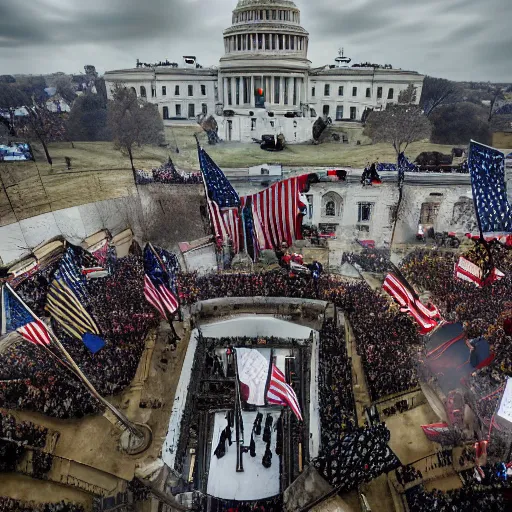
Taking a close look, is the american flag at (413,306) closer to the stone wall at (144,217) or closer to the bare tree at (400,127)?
the stone wall at (144,217)

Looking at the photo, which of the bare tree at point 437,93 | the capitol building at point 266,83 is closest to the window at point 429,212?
the bare tree at point 437,93

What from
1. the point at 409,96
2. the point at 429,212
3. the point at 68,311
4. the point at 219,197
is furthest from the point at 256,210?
the point at 409,96

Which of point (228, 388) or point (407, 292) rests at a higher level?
point (407, 292)

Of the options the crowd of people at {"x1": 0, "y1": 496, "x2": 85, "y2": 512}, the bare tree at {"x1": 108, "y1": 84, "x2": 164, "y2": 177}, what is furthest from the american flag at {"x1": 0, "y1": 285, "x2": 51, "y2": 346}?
the bare tree at {"x1": 108, "y1": 84, "x2": 164, "y2": 177}

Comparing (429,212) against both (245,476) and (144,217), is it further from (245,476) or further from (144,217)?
(245,476)

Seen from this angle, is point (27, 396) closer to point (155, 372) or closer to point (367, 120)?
point (155, 372)

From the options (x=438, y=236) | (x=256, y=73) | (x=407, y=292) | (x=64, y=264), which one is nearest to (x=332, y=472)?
(x=407, y=292)
